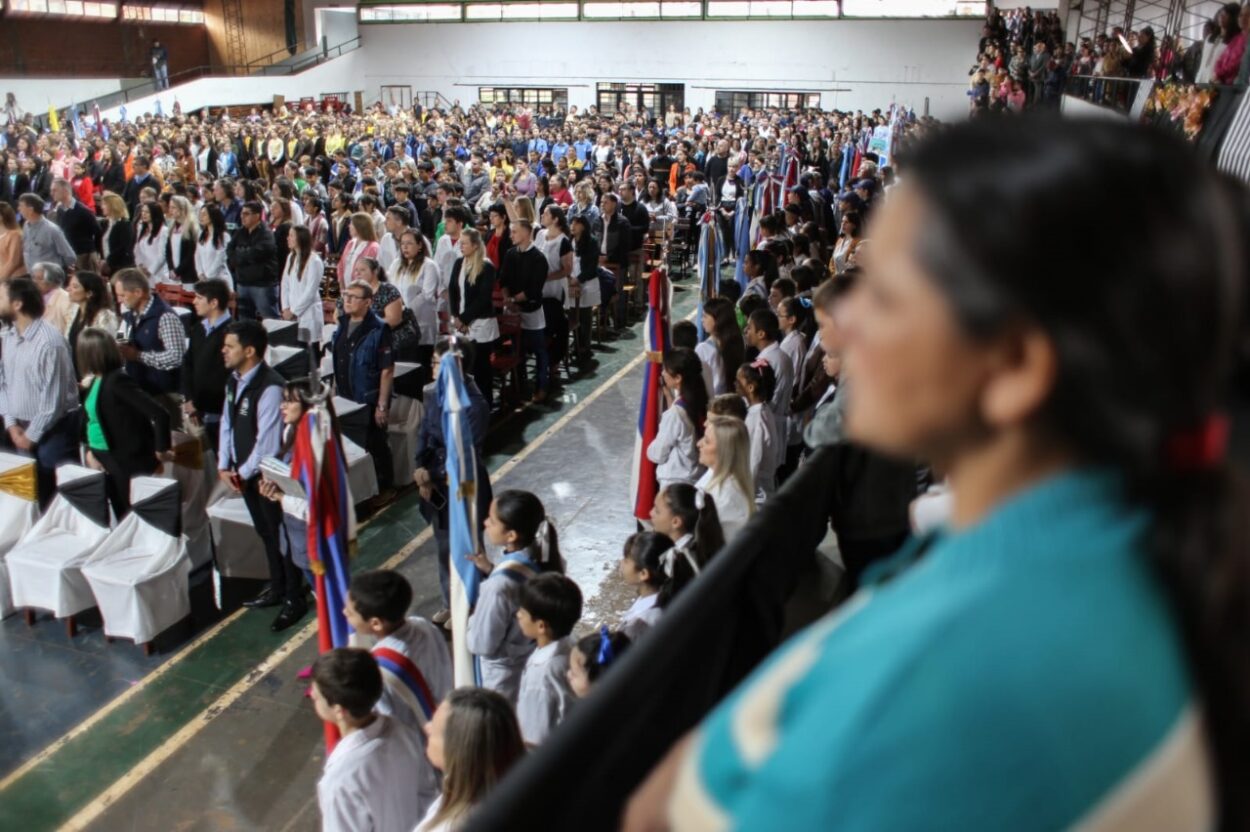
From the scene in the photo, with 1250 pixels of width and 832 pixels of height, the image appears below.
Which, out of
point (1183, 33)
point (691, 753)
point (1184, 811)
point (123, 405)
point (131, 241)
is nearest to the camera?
point (1184, 811)

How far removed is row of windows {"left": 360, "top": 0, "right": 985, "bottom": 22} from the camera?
32.0 m

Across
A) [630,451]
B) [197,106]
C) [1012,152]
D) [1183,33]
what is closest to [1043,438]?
[1012,152]

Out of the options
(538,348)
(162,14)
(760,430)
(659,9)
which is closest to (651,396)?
(760,430)

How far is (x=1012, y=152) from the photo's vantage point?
0.71 metres

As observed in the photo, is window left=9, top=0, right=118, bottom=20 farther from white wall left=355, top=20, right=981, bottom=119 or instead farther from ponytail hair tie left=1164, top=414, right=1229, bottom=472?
ponytail hair tie left=1164, top=414, right=1229, bottom=472

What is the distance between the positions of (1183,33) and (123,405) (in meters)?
16.5

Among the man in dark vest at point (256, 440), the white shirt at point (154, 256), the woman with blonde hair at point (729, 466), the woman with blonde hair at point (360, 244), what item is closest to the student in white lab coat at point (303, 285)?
the woman with blonde hair at point (360, 244)

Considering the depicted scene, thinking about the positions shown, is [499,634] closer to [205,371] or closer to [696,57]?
[205,371]

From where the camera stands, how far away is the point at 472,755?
9.04 ft

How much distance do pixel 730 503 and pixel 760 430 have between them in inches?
38.3

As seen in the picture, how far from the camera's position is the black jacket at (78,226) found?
11219mm

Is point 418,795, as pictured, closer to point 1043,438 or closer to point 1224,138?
point 1043,438

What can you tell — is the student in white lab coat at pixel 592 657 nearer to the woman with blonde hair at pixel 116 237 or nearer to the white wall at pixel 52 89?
the woman with blonde hair at pixel 116 237

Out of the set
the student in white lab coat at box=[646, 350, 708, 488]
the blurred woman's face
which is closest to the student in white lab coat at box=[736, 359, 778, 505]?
the student in white lab coat at box=[646, 350, 708, 488]
